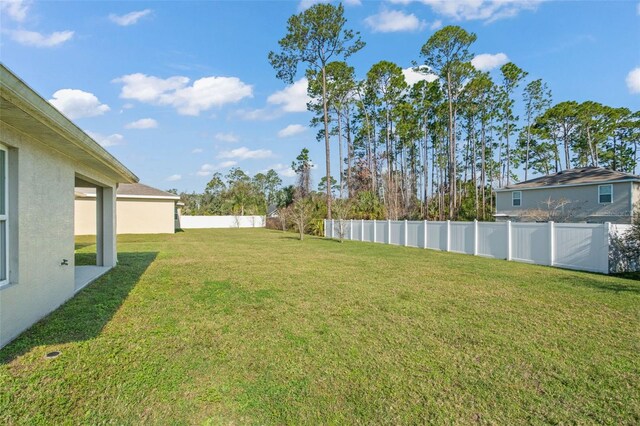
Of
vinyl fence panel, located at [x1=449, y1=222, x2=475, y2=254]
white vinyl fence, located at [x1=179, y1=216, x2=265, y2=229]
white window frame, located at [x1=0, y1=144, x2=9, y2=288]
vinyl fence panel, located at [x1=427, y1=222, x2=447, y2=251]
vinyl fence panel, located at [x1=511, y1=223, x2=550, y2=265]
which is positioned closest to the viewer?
white window frame, located at [x1=0, y1=144, x2=9, y2=288]

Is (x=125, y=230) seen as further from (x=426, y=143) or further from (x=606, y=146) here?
(x=606, y=146)

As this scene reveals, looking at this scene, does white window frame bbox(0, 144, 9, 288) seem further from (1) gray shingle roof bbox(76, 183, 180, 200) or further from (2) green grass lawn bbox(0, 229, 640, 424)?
(1) gray shingle roof bbox(76, 183, 180, 200)

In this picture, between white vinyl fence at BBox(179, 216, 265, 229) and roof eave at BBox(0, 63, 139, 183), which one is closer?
roof eave at BBox(0, 63, 139, 183)

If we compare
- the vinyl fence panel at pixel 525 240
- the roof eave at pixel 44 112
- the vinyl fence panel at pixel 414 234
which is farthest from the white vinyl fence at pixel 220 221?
the roof eave at pixel 44 112

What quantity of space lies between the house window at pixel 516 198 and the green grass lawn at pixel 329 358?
1751 cm

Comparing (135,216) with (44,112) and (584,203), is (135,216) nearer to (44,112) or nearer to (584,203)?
(44,112)

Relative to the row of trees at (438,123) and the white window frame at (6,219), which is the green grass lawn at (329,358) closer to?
the white window frame at (6,219)

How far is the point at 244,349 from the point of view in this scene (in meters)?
3.54

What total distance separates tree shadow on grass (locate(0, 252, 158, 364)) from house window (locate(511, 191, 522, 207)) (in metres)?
22.4

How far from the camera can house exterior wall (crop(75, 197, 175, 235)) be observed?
71.8ft

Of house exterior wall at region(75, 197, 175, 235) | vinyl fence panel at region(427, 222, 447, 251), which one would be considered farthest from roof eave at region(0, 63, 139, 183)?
house exterior wall at region(75, 197, 175, 235)

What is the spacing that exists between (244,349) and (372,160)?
3225 cm

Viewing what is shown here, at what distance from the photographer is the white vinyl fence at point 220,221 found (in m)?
39.3

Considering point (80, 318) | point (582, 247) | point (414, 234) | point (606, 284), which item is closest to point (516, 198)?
point (414, 234)
